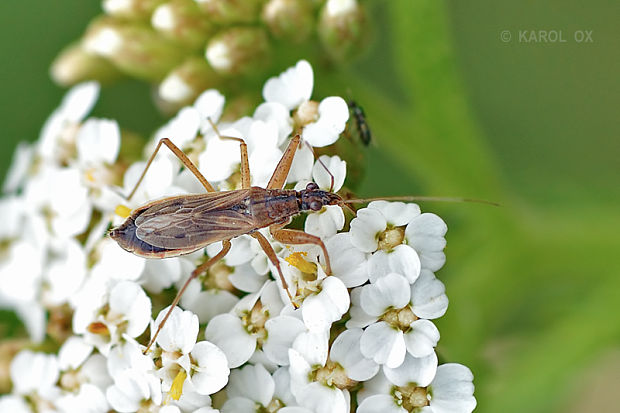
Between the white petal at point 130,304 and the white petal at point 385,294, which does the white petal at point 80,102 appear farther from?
the white petal at point 385,294

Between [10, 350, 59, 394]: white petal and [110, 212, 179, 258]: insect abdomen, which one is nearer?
[110, 212, 179, 258]: insect abdomen

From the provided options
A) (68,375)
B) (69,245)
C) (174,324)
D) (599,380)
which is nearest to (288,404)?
(174,324)

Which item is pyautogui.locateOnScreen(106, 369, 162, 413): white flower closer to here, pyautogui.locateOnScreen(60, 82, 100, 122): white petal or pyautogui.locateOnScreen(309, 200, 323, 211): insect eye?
pyautogui.locateOnScreen(309, 200, 323, 211): insect eye

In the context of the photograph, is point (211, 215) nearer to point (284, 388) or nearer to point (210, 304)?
point (210, 304)

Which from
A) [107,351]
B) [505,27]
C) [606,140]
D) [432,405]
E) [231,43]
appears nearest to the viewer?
[432,405]

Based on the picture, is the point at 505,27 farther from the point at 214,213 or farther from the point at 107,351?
the point at 107,351

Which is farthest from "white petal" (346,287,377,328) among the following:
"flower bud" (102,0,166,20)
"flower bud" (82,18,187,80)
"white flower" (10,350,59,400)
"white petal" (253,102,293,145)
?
"flower bud" (102,0,166,20)
